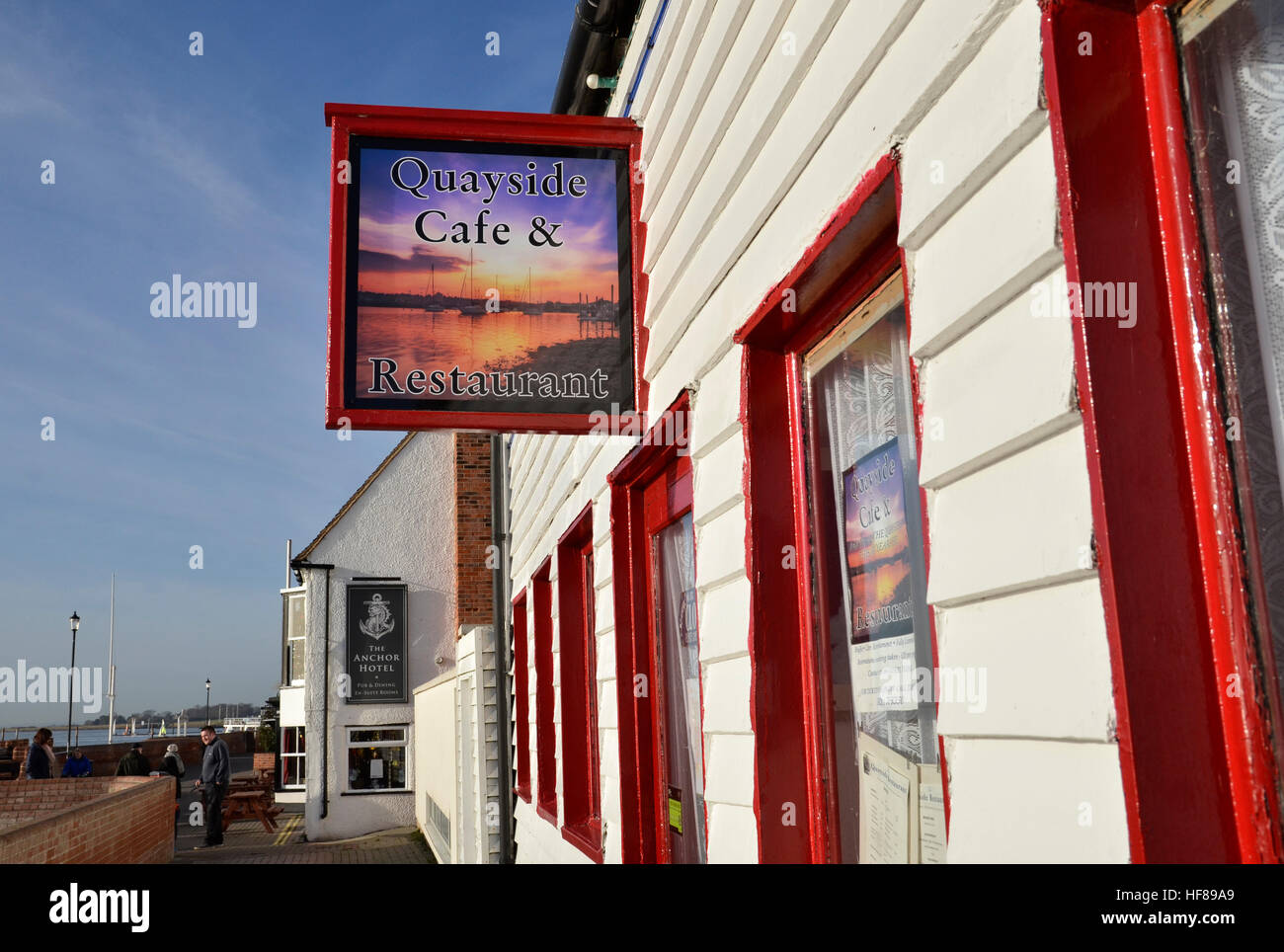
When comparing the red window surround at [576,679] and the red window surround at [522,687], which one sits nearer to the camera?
the red window surround at [576,679]

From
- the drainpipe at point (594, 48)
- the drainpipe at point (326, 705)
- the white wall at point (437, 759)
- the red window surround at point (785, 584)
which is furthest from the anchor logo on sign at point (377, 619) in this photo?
the red window surround at point (785, 584)

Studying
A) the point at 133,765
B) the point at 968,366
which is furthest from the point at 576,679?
the point at 133,765

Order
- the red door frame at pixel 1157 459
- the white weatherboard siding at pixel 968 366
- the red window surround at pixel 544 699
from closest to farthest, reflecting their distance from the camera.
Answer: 1. the red door frame at pixel 1157 459
2. the white weatherboard siding at pixel 968 366
3. the red window surround at pixel 544 699

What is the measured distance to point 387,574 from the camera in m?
19.8

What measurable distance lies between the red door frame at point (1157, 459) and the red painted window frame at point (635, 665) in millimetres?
2809

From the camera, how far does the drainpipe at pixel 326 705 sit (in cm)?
1847

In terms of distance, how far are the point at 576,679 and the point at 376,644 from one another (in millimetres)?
13338

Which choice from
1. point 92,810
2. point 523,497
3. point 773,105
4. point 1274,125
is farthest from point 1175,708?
point 92,810

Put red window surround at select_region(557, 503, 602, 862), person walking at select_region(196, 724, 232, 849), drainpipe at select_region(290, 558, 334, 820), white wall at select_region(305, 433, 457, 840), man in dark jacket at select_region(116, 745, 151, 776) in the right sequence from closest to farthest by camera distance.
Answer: red window surround at select_region(557, 503, 602, 862), person walking at select_region(196, 724, 232, 849), drainpipe at select_region(290, 558, 334, 820), white wall at select_region(305, 433, 457, 840), man in dark jacket at select_region(116, 745, 151, 776)

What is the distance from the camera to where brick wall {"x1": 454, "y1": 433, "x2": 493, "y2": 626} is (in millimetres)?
19906

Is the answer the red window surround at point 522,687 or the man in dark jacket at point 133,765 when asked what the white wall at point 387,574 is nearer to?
the man in dark jacket at point 133,765

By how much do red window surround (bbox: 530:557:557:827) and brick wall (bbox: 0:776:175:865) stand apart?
335 cm

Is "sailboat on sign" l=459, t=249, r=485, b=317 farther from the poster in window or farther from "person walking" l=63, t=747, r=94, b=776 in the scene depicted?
"person walking" l=63, t=747, r=94, b=776

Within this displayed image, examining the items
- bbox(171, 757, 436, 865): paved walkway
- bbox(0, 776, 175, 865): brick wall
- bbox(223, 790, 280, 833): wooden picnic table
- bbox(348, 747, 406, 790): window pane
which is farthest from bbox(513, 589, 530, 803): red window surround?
bbox(223, 790, 280, 833): wooden picnic table
